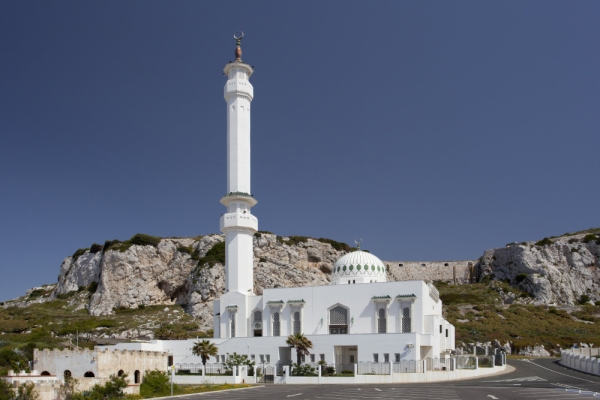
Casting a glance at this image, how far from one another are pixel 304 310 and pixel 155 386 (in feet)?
56.9

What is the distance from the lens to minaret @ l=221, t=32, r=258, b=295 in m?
55.3

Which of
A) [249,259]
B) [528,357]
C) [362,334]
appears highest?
[249,259]

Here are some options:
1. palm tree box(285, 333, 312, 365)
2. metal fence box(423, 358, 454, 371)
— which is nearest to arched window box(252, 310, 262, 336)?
palm tree box(285, 333, 312, 365)

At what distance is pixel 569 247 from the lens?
103 m

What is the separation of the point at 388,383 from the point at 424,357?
768cm

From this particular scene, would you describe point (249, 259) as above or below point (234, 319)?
above

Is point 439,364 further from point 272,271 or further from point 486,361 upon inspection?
point 272,271

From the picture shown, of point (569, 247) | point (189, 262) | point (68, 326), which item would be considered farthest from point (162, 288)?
point (569, 247)

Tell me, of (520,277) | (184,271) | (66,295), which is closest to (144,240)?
(184,271)

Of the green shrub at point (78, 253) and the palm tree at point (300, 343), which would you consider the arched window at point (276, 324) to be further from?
the green shrub at point (78, 253)

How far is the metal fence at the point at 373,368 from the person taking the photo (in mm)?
41844

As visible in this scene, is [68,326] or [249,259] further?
[68,326]

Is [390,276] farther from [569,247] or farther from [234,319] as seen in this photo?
[234,319]

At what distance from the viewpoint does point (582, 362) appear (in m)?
46.9
